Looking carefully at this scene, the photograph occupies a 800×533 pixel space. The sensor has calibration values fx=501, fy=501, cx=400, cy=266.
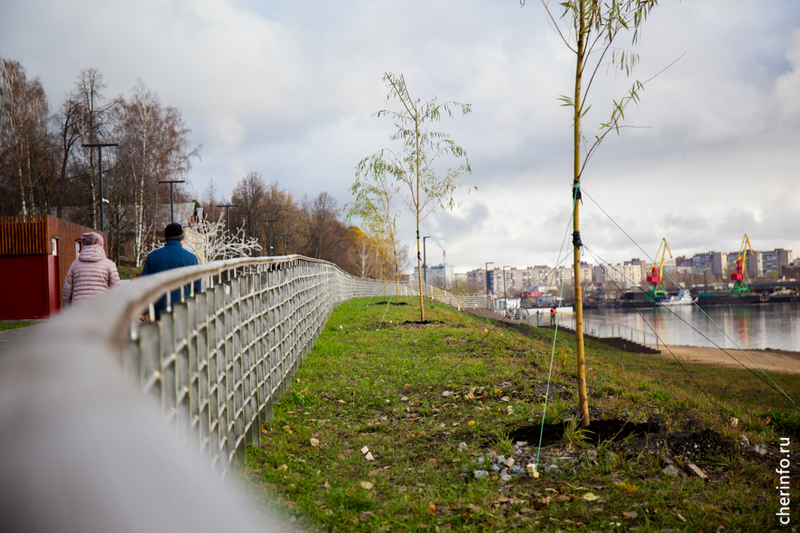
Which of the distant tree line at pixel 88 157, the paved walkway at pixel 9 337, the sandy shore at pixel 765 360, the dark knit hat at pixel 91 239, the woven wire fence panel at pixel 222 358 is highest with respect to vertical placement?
the distant tree line at pixel 88 157

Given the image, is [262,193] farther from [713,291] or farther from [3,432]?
[713,291]

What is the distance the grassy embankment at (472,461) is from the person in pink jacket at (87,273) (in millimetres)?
2721

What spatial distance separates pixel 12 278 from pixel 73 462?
26751 millimetres

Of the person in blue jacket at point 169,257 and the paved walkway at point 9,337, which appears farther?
the paved walkway at point 9,337

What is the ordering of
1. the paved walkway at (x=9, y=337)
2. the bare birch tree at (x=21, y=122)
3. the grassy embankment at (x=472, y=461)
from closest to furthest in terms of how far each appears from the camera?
the grassy embankment at (x=472, y=461)
the paved walkway at (x=9, y=337)
the bare birch tree at (x=21, y=122)

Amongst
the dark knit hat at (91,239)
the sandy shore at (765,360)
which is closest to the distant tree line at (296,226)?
the sandy shore at (765,360)

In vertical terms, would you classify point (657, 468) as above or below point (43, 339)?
below

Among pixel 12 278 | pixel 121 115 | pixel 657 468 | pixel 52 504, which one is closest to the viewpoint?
pixel 52 504

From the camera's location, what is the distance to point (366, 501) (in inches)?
129

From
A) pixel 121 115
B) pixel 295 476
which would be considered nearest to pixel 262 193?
pixel 121 115

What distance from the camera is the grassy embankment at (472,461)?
9.88 ft

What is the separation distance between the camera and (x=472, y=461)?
3881 mm

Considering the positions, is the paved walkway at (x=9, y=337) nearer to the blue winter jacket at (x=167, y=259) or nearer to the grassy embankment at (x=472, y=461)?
the blue winter jacket at (x=167, y=259)

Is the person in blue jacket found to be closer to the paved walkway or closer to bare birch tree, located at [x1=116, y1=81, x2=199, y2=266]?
the paved walkway
